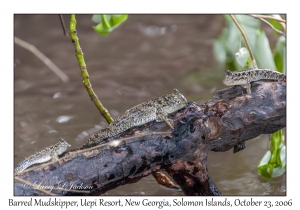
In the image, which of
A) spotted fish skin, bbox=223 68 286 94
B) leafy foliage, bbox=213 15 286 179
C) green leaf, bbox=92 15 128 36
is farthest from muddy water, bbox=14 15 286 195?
green leaf, bbox=92 15 128 36

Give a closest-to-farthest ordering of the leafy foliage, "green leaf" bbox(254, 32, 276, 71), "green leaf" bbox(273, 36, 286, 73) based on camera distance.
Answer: the leafy foliage
"green leaf" bbox(254, 32, 276, 71)
"green leaf" bbox(273, 36, 286, 73)

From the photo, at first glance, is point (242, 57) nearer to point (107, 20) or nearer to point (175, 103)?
point (175, 103)

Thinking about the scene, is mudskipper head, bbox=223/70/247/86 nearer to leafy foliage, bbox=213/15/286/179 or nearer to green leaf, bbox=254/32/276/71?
leafy foliage, bbox=213/15/286/179

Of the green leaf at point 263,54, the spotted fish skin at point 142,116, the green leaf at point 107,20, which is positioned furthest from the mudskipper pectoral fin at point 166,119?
the green leaf at point 263,54

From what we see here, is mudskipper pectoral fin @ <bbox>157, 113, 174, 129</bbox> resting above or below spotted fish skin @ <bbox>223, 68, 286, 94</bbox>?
below

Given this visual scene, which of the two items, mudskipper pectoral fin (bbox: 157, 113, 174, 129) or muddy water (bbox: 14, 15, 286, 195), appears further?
muddy water (bbox: 14, 15, 286, 195)

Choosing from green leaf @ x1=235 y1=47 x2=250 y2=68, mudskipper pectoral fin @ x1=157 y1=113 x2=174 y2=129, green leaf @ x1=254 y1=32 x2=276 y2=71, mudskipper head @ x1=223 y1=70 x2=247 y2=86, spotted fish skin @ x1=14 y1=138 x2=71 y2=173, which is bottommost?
spotted fish skin @ x1=14 y1=138 x2=71 y2=173

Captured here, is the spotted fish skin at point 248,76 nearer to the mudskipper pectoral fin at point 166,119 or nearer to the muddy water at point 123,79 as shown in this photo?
the mudskipper pectoral fin at point 166,119
